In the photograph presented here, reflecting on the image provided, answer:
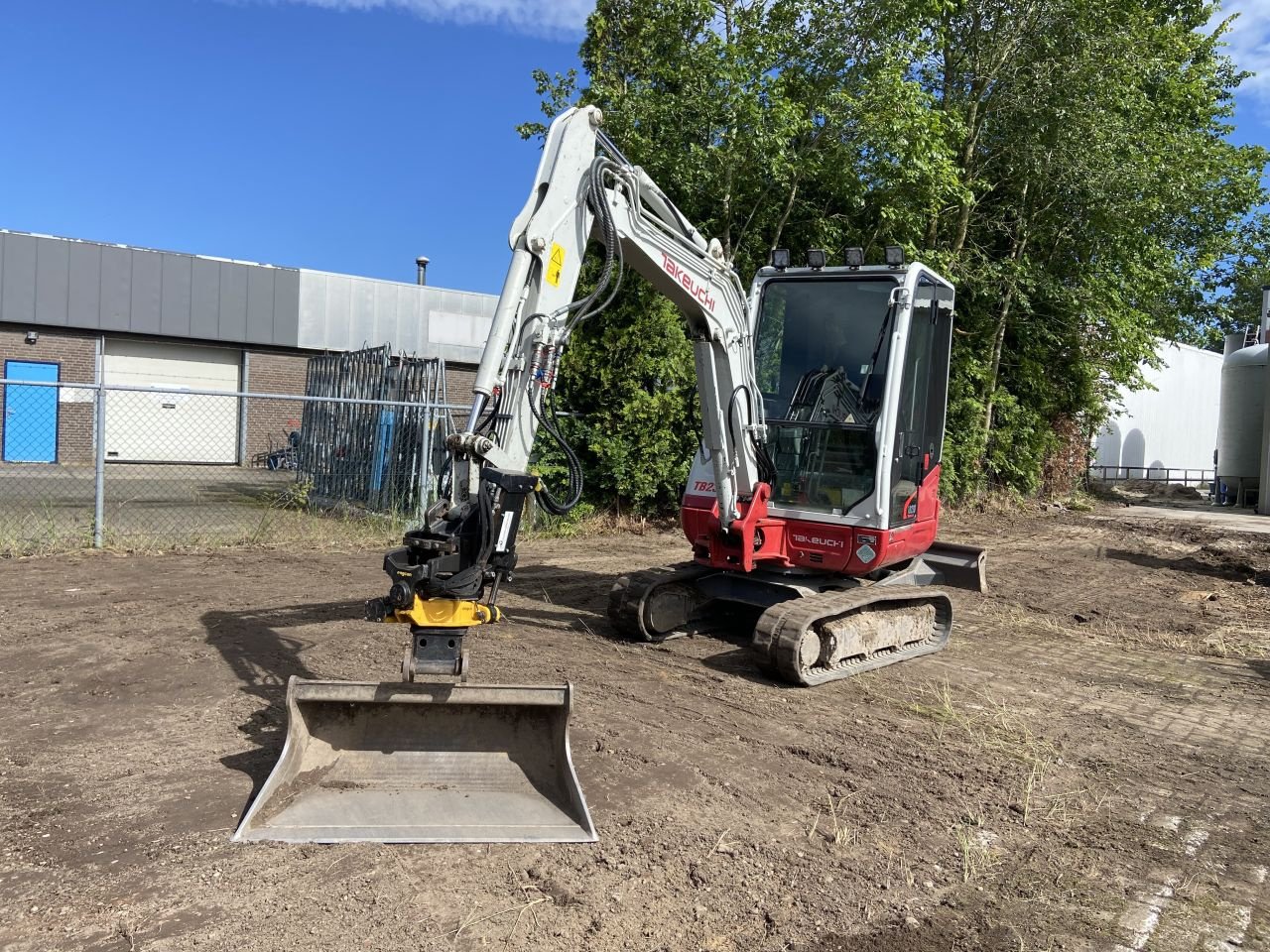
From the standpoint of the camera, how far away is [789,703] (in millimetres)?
5770

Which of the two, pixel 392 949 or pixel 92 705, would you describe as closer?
pixel 392 949

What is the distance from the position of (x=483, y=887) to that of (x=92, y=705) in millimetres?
2960

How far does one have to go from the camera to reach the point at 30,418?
20.8m

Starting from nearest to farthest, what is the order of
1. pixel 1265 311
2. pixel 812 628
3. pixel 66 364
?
pixel 812 628 < pixel 66 364 < pixel 1265 311

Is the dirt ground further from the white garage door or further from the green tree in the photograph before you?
the white garage door

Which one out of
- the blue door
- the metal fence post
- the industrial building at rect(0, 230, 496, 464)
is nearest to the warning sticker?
the metal fence post

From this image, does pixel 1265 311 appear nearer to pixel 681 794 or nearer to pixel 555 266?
pixel 555 266

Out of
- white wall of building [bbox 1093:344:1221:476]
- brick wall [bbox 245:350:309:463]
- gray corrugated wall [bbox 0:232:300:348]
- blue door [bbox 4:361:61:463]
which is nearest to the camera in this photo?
gray corrugated wall [bbox 0:232:300:348]

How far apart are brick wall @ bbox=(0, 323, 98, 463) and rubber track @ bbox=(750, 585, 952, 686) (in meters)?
19.2

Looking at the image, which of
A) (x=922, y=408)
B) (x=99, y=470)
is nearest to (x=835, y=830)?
(x=922, y=408)

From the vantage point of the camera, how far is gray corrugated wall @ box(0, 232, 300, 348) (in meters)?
20.3

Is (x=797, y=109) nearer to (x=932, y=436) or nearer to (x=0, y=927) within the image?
(x=932, y=436)

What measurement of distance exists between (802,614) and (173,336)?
20.6 m

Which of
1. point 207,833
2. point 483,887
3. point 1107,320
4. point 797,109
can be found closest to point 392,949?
point 483,887
